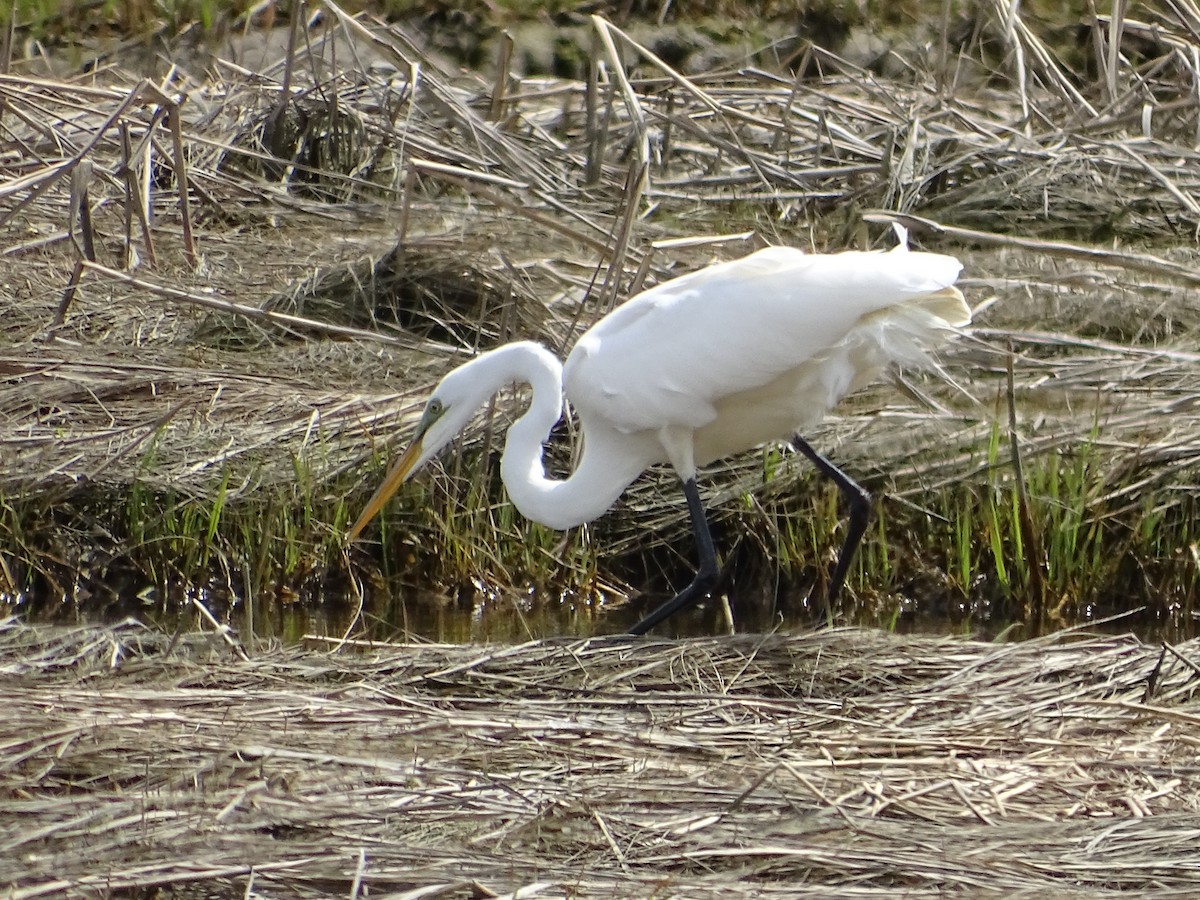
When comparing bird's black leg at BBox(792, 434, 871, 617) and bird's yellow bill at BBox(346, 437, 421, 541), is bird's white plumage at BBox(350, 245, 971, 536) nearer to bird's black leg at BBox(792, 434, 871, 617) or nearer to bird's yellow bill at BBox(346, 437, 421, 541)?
bird's yellow bill at BBox(346, 437, 421, 541)

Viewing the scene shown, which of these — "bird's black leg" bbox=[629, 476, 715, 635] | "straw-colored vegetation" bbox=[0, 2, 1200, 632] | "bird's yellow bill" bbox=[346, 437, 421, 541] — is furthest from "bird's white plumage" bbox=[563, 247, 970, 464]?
"straw-colored vegetation" bbox=[0, 2, 1200, 632]

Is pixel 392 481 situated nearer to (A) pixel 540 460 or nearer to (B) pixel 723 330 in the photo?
(A) pixel 540 460

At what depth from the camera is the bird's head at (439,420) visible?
5.31 m

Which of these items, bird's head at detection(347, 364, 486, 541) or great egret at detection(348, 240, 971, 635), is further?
bird's head at detection(347, 364, 486, 541)

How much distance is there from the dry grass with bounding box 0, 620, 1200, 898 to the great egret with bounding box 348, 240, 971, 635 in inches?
32.1

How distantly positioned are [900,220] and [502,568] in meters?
2.07

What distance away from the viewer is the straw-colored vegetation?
6.27 m

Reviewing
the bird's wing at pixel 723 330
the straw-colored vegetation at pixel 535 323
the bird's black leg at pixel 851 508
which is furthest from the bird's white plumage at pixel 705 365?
the straw-colored vegetation at pixel 535 323

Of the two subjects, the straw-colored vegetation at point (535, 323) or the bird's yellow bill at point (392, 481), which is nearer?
the bird's yellow bill at point (392, 481)

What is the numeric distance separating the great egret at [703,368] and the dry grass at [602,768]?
2.68 feet

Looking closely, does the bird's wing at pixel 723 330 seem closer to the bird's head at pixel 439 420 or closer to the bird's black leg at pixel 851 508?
the bird's head at pixel 439 420

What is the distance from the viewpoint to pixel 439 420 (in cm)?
536

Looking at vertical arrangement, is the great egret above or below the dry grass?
above

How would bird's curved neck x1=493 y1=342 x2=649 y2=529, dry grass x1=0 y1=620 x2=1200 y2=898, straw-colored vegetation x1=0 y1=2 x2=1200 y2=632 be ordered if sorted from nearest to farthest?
1. dry grass x1=0 y1=620 x2=1200 y2=898
2. bird's curved neck x1=493 y1=342 x2=649 y2=529
3. straw-colored vegetation x1=0 y1=2 x2=1200 y2=632
